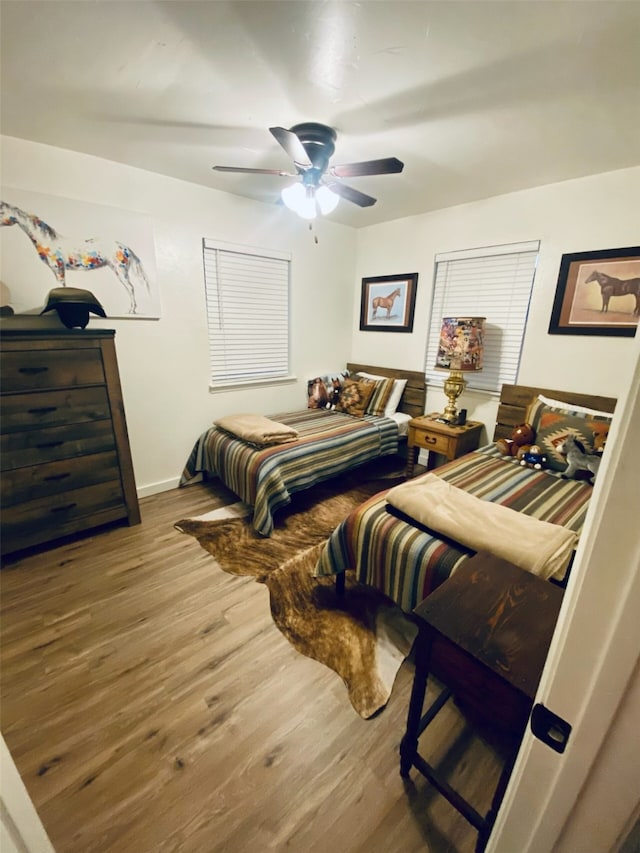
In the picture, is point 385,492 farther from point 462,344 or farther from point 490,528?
point 462,344

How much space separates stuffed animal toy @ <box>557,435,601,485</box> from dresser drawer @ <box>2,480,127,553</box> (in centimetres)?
296

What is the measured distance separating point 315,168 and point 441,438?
6.95 ft

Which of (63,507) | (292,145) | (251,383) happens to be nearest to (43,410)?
(63,507)

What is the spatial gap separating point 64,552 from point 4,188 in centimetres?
225

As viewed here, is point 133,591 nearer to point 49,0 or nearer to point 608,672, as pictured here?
point 608,672

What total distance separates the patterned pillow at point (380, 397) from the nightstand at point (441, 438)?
1.47 ft

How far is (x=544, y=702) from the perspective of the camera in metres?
0.50

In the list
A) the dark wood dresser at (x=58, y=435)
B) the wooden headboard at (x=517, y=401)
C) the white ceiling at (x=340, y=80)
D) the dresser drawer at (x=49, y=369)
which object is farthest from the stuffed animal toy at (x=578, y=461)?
the dresser drawer at (x=49, y=369)

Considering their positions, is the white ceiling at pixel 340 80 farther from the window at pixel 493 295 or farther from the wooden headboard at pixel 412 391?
the wooden headboard at pixel 412 391

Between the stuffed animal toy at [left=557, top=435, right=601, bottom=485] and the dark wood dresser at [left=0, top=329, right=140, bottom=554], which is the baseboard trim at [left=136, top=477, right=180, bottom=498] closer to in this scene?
the dark wood dresser at [left=0, top=329, right=140, bottom=554]

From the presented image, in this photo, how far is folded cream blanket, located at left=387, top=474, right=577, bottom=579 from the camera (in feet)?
4.09

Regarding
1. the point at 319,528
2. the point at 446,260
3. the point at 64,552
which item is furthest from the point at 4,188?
the point at 446,260

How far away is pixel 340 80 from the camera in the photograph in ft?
4.86

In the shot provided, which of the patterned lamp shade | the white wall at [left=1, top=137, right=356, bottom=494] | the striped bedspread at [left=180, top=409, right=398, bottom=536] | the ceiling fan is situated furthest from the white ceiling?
the striped bedspread at [left=180, top=409, right=398, bottom=536]
